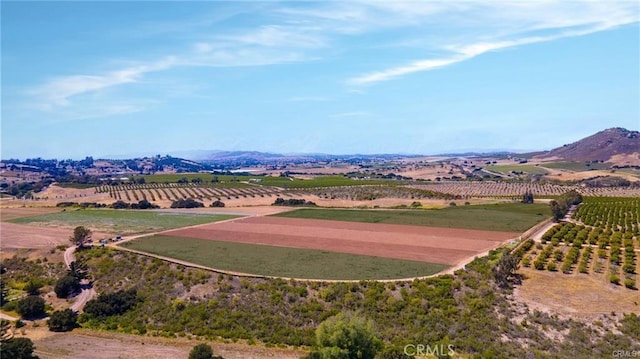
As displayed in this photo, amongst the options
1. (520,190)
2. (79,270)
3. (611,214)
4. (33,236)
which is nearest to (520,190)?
(520,190)

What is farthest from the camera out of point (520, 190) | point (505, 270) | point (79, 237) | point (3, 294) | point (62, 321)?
point (520, 190)

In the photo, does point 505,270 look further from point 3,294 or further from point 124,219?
point 124,219

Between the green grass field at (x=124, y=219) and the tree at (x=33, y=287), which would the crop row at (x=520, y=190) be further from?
the tree at (x=33, y=287)

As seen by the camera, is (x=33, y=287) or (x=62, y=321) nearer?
(x=62, y=321)

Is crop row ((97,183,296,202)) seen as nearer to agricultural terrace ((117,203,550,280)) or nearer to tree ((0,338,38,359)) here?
agricultural terrace ((117,203,550,280))

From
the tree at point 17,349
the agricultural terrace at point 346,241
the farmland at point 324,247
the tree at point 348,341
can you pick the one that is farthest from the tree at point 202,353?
the agricultural terrace at point 346,241

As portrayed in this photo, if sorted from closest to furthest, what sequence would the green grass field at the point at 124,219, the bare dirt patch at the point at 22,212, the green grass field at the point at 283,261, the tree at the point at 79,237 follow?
the green grass field at the point at 283,261, the tree at the point at 79,237, the green grass field at the point at 124,219, the bare dirt patch at the point at 22,212

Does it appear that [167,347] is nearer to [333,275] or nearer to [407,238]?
[333,275]

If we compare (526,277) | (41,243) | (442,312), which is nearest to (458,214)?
(526,277)
